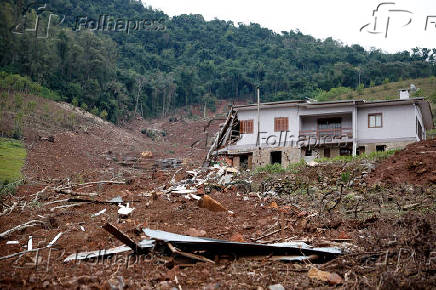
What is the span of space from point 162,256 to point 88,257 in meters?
1.34

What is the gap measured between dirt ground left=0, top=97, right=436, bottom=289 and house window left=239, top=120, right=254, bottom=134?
28.4 feet

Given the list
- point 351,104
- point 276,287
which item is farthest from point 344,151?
point 276,287

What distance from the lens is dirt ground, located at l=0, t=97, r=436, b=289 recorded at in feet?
17.8

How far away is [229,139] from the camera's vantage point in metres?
26.6

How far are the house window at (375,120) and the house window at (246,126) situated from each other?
7.43 meters

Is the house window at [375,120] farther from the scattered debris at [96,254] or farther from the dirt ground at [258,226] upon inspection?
the scattered debris at [96,254]

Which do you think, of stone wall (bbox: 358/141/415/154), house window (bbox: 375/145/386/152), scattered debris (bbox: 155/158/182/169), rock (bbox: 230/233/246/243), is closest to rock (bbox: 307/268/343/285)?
rock (bbox: 230/233/246/243)

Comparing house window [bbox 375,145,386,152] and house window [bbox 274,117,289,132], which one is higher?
house window [bbox 274,117,289,132]

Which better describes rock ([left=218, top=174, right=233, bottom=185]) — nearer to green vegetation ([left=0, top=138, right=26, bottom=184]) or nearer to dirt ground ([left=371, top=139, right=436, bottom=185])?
dirt ground ([left=371, top=139, right=436, bottom=185])

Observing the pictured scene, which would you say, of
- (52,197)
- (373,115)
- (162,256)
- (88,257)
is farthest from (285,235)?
(373,115)

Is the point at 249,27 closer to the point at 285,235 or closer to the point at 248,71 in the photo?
the point at 248,71

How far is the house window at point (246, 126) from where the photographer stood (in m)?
26.2

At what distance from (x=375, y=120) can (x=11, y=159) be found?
2174 centimetres

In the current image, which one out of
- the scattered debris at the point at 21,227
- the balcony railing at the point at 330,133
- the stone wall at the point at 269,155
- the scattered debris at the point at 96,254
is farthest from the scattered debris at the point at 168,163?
the scattered debris at the point at 96,254
